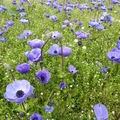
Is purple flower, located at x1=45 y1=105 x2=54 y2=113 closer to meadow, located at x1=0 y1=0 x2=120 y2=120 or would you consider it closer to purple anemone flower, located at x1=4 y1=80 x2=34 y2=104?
meadow, located at x1=0 y1=0 x2=120 y2=120

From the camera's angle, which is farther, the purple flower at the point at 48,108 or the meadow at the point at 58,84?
the purple flower at the point at 48,108

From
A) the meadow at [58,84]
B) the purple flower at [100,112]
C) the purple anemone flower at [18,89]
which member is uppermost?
the purple flower at [100,112]

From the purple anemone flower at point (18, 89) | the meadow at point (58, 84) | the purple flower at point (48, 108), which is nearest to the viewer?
the purple anemone flower at point (18, 89)

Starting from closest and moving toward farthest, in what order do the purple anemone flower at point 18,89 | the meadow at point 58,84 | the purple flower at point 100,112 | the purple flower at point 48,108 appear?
the purple flower at point 100,112, the purple anemone flower at point 18,89, the meadow at point 58,84, the purple flower at point 48,108

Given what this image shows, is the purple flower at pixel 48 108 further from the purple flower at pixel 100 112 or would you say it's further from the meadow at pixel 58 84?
the purple flower at pixel 100 112

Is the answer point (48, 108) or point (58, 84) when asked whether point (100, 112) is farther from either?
point (58, 84)

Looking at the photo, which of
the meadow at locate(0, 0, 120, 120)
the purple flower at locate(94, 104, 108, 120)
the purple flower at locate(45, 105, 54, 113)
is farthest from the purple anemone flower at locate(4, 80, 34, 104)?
the purple flower at locate(94, 104, 108, 120)

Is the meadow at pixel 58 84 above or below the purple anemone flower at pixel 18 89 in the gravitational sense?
below

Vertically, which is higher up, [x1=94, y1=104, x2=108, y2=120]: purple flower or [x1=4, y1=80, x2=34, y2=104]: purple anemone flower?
[x1=94, y1=104, x2=108, y2=120]: purple flower

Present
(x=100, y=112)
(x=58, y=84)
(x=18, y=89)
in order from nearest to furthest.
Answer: (x=100, y=112) → (x=18, y=89) → (x=58, y=84)

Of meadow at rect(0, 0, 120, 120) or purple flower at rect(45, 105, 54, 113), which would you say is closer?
meadow at rect(0, 0, 120, 120)

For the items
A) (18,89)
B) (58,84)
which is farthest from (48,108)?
(58,84)

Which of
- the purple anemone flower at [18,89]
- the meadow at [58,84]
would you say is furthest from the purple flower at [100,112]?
the purple anemone flower at [18,89]

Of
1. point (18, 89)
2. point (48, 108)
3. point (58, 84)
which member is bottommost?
point (58, 84)
